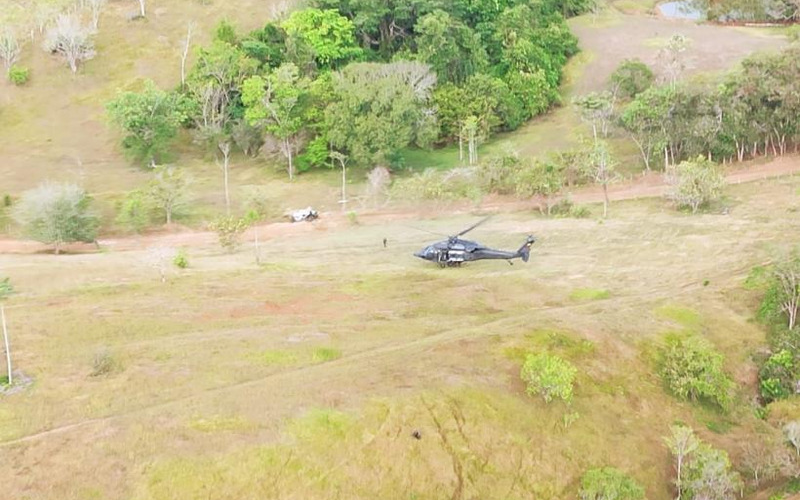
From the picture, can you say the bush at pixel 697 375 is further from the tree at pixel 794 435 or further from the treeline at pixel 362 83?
the treeline at pixel 362 83

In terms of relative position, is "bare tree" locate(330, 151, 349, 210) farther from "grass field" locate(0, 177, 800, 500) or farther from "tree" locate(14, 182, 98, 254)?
"tree" locate(14, 182, 98, 254)

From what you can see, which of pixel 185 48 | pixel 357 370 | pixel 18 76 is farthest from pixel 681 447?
pixel 18 76

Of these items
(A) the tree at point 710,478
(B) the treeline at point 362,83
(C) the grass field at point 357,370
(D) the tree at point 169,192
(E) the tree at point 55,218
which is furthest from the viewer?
(B) the treeline at point 362,83

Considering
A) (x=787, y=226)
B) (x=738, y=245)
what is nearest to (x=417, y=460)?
(x=738, y=245)

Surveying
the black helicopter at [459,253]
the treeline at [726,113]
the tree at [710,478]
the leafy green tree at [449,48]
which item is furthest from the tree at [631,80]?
the tree at [710,478]

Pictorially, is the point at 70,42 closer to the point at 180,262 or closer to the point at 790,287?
the point at 180,262

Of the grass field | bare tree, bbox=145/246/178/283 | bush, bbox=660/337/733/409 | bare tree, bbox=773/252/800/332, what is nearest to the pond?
the grass field
